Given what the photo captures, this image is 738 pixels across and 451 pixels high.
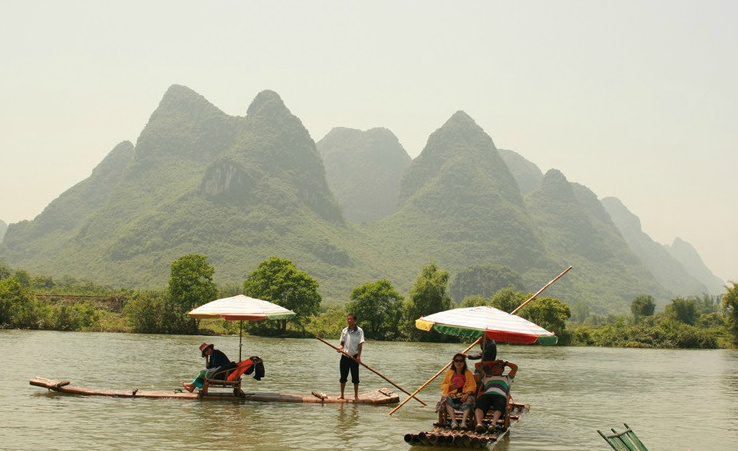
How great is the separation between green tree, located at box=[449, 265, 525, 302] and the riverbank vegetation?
9880 centimetres

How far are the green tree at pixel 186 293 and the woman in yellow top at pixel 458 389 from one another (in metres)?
51.3

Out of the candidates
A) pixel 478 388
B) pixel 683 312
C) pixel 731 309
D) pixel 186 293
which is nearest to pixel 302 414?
pixel 478 388

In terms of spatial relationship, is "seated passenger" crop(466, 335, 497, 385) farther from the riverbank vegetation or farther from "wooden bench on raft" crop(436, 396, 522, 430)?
the riverbank vegetation

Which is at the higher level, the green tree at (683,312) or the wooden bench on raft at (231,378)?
the green tree at (683,312)

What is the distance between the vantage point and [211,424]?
14.4 metres

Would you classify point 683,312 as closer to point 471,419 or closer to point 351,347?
point 351,347

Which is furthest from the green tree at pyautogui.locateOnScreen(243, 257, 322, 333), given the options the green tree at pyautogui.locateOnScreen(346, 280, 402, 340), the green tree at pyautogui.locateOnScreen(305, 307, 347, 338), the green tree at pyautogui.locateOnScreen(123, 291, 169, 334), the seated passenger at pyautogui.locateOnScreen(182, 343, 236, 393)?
the seated passenger at pyautogui.locateOnScreen(182, 343, 236, 393)

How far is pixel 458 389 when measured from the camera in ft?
45.2

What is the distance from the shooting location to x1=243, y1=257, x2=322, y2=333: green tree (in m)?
68.7

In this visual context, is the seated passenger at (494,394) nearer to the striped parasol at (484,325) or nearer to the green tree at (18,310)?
the striped parasol at (484,325)

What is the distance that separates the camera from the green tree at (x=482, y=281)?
602 ft

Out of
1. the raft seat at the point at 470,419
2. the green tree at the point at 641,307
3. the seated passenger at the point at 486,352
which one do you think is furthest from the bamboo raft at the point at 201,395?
the green tree at the point at 641,307

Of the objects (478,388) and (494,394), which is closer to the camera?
(494,394)

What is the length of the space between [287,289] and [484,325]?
5665 centimetres
